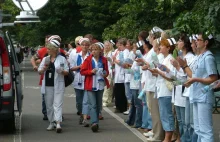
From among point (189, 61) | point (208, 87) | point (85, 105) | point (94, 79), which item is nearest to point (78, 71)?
point (85, 105)

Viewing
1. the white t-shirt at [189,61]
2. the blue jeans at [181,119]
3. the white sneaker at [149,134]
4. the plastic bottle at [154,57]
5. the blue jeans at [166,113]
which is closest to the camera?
the white t-shirt at [189,61]

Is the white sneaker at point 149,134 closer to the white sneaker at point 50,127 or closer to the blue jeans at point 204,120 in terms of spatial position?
the white sneaker at point 50,127

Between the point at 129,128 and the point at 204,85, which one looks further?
the point at 129,128

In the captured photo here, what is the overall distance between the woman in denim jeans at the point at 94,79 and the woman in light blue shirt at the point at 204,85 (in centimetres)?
448

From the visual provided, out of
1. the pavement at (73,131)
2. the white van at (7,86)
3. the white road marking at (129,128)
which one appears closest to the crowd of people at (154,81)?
the white road marking at (129,128)

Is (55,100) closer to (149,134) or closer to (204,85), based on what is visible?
(149,134)

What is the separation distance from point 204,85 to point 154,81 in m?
2.84

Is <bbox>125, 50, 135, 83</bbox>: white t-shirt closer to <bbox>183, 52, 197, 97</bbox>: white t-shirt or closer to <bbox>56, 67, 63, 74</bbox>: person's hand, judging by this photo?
<bbox>56, 67, 63, 74</bbox>: person's hand

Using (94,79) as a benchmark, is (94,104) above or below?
below

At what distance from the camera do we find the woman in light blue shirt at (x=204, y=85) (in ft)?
28.2

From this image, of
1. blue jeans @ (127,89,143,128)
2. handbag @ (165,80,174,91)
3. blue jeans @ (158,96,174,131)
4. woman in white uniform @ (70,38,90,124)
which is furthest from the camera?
woman in white uniform @ (70,38,90,124)

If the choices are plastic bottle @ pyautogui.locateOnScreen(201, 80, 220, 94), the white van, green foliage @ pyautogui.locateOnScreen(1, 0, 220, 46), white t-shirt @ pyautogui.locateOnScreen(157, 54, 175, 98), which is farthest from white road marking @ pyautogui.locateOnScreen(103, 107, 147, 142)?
plastic bottle @ pyautogui.locateOnScreen(201, 80, 220, 94)

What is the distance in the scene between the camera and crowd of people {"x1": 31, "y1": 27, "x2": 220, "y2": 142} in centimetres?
877

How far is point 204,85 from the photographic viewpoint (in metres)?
8.73
